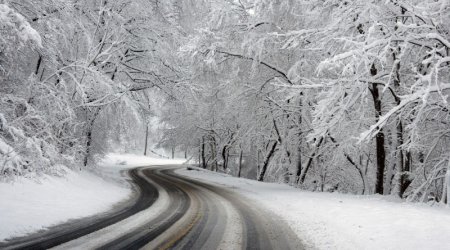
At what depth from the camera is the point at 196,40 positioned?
1666 centimetres

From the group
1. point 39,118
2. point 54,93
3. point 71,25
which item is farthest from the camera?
point 71,25

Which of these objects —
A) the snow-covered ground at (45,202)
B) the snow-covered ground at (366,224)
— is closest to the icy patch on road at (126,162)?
the snow-covered ground at (45,202)

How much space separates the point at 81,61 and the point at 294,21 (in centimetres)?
944

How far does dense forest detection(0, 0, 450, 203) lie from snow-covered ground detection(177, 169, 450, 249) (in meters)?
1.72

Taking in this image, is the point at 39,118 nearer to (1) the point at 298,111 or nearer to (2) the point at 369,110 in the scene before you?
(1) the point at 298,111

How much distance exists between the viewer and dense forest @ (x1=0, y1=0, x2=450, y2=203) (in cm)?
1011

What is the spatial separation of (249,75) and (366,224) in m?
11.2

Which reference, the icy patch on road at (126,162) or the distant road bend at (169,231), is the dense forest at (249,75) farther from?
the icy patch on road at (126,162)

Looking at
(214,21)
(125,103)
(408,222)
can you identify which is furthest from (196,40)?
(408,222)

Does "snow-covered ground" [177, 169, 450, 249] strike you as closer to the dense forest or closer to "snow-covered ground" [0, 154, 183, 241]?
the dense forest

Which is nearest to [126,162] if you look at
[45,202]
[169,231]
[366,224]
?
[45,202]

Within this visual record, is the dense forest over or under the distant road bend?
over

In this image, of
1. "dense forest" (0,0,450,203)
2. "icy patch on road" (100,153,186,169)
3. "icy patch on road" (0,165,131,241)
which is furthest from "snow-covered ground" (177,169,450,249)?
"icy patch on road" (100,153,186,169)

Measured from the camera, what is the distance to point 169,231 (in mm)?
8500
